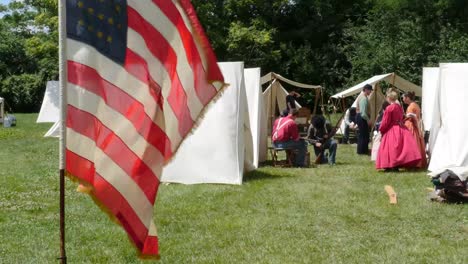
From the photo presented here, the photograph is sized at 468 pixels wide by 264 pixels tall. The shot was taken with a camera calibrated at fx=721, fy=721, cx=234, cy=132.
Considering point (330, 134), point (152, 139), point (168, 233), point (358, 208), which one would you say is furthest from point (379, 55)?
point (152, 139)

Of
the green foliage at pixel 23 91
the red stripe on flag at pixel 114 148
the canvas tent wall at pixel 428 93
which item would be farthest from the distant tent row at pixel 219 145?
the green foliage at pixel 23 91

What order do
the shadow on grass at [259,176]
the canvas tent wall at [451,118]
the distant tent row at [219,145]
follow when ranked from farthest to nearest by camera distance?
the canvas tent wall at [451,118] → the shadow on grass at [259,176] → the distant tent row at [219,145]

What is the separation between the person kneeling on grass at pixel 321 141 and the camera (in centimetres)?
1636

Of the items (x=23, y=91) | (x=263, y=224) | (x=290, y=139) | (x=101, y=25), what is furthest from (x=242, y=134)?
(x=23, y=91)

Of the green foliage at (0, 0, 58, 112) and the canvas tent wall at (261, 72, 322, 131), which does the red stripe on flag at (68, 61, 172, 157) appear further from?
the green foliage at (0, 0, 58, 112)

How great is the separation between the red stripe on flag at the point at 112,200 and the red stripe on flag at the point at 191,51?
2.77 ft

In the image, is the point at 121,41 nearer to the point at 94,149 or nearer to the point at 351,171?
the point at 94,149

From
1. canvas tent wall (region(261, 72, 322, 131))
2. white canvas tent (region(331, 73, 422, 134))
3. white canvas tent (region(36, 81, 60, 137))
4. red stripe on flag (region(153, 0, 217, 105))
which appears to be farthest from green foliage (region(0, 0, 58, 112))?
red stripe on flag (region(153, 0, 217, 105))

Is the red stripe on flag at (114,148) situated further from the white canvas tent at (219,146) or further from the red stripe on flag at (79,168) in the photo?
the white canvas tent at (219,146)

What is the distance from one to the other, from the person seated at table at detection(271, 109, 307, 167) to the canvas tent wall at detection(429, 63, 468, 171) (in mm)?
2772

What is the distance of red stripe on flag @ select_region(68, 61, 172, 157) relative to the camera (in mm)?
3893

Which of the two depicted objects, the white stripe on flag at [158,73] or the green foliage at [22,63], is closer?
the white stripe on flag at [158,73]

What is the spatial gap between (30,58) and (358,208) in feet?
150

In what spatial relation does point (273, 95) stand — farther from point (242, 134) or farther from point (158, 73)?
point (158, 73)
